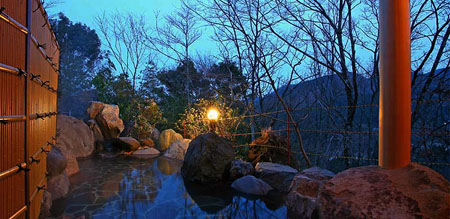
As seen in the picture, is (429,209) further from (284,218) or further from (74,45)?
(74,45)

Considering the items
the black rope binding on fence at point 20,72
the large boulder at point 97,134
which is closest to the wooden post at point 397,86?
the black rope binding on fence at point 20,72

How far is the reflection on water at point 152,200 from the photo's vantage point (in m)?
3.61

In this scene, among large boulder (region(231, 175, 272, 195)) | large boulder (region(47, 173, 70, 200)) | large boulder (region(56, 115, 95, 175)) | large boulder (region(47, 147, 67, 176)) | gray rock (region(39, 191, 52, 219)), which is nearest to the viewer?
gray rock (region(39, 191, 52, 219))

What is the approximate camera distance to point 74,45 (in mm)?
16984

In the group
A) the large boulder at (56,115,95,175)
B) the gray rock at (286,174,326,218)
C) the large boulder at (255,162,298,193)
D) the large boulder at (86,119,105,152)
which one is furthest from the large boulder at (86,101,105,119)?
the gray rock at (286,174,326,218)

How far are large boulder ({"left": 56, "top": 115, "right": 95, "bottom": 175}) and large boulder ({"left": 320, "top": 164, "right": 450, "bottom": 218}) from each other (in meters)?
7.70

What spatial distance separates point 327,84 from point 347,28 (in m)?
2.72

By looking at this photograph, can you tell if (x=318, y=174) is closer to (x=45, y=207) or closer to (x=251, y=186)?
(x=251, y=186)

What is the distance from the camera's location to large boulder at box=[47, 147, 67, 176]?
427 centimetres

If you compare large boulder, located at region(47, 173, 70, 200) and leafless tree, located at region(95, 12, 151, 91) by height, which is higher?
leafless tree, located at region(95, 12, 151, 91)

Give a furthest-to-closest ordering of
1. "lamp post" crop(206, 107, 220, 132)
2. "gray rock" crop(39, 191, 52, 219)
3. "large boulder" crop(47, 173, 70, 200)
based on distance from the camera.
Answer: "lamp post" crop(206, 107, 220, 132)
"large boulder" crop(47, 173, 70, 200)
"gray rock" crop(39, 191, 52, 219)

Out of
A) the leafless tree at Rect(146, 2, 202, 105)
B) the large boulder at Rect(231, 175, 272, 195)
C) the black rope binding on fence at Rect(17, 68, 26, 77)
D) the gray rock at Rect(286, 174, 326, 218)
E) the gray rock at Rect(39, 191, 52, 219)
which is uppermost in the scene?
the leafless tree at Rect(146, 2, 202, 105)

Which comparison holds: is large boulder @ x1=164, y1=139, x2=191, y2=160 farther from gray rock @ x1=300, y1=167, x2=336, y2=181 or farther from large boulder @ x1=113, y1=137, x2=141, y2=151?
gray rock @ x1=300, y1=167, x2=336, y2=181

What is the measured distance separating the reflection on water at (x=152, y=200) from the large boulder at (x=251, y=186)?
20 cm
